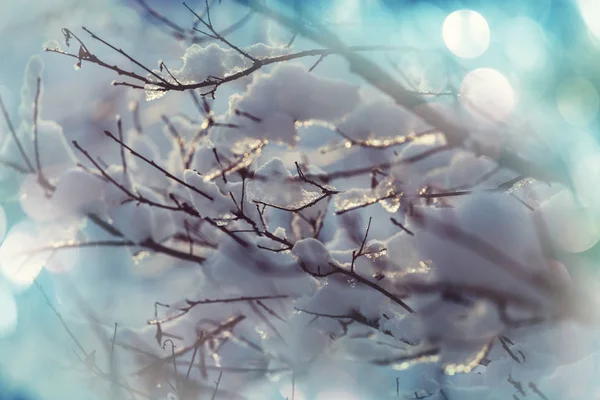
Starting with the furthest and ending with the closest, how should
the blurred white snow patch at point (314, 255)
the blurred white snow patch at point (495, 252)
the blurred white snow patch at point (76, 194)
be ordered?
Result: the blurred white snow patch at point (76, 194) → the blurred white snow patch at point (314, 255) → the blurred white snow patch at point (495, 252)

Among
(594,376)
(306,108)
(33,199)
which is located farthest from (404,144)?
(33,199)

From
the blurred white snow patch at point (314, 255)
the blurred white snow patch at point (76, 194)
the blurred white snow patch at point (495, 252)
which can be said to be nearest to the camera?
the blurred white snow patch at point (495, 252)

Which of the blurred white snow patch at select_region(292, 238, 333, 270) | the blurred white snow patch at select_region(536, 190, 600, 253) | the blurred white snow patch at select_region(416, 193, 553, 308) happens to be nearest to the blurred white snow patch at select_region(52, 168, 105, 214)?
the blurred white snow patch at select_region(292, 238, 333, 270)

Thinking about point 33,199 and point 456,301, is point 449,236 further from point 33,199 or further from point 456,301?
point 33,199

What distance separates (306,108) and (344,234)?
40.2 inches

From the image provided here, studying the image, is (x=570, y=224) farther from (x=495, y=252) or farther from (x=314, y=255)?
(x=314, y=255)

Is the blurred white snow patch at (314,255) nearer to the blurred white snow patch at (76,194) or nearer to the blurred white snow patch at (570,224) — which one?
the blurred white snow patch at (570,224)

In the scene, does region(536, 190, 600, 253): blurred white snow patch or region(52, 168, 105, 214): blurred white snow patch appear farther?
region(52, 168, 105, 214): blurred white snow patch

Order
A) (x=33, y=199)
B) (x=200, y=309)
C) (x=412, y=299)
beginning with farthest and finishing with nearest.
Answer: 1. (x=33, y=199)
2. (x=200, y=309)
3. (x=412, y=299)

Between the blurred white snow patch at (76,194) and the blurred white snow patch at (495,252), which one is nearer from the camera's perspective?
the blurred white snow patch at (495,252)

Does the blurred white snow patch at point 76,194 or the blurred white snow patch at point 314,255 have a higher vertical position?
the blurred white snow patch at point 76,194

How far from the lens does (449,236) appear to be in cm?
172

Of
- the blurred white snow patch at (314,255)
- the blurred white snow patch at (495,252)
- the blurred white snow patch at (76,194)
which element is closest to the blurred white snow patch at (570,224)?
the blurred white snow patch at (495,252)

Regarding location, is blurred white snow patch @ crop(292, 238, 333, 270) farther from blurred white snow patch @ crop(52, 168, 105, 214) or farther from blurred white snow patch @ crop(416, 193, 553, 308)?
blurred white snow patch @ crop(52, 168, 105, 214)
